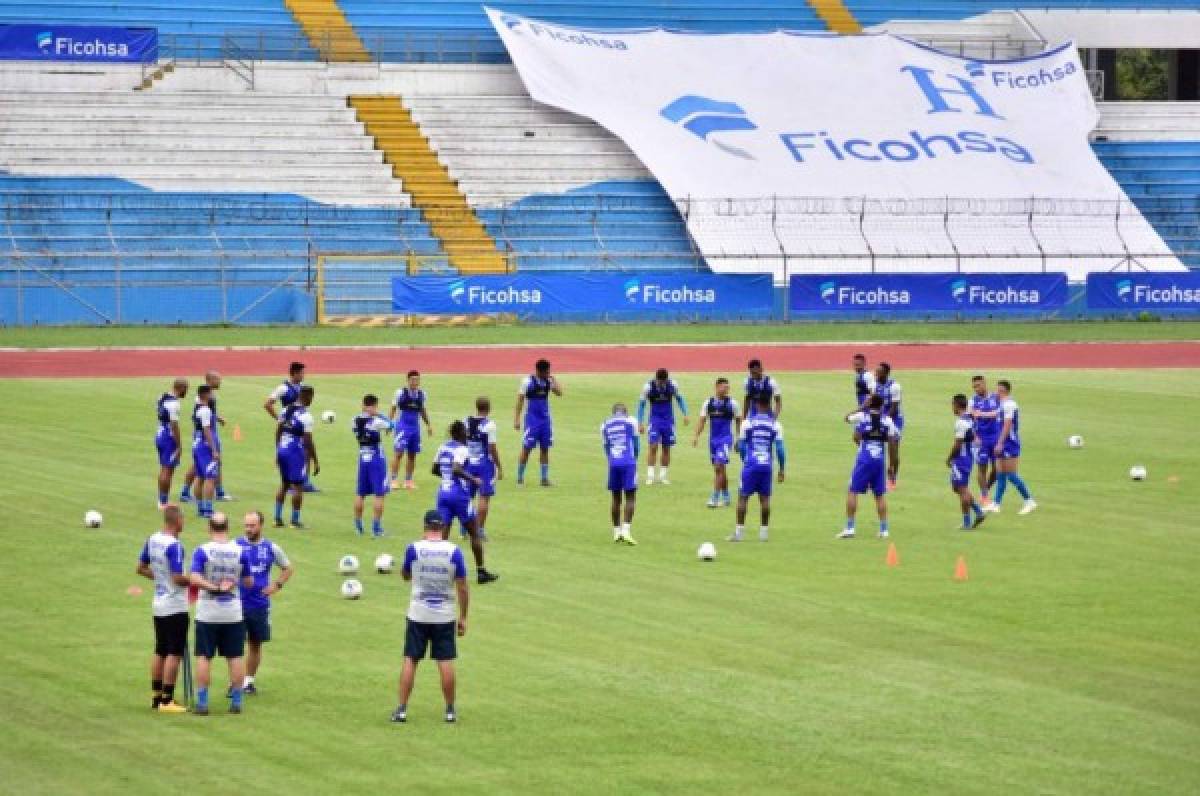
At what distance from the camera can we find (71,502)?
32.2 metres

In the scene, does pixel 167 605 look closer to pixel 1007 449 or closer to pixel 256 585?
pixel 256 585

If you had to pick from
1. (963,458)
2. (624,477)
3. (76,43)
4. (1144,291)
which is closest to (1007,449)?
(963,458)

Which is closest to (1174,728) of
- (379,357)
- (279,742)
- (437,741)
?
(437,741)

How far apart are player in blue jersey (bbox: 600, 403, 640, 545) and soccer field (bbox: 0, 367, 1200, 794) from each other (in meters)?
0.41

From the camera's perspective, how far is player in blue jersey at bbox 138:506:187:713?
1883 centimetres

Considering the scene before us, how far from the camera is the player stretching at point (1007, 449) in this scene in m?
31.3

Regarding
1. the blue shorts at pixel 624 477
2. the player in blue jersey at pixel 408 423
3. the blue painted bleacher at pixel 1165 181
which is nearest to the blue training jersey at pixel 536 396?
the player in blue jersey at pixel 408 423

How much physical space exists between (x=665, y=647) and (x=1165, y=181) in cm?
6401

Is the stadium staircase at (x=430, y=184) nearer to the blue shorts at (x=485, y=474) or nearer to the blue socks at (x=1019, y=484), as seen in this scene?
the blue socks at (x=1019, y=484)

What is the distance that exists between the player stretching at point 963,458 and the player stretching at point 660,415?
4.97 m

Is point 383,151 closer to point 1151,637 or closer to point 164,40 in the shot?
point 164,40

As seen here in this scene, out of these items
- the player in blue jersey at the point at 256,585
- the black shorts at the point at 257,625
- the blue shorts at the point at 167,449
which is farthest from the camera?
the blue shorts at the point at 167,449

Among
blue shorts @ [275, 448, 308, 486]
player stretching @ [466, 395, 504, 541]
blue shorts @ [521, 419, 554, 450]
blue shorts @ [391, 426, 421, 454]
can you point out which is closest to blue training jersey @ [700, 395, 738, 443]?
blue shorts @ [521, 419, 554, 450]

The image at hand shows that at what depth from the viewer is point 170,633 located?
62.3 feet
